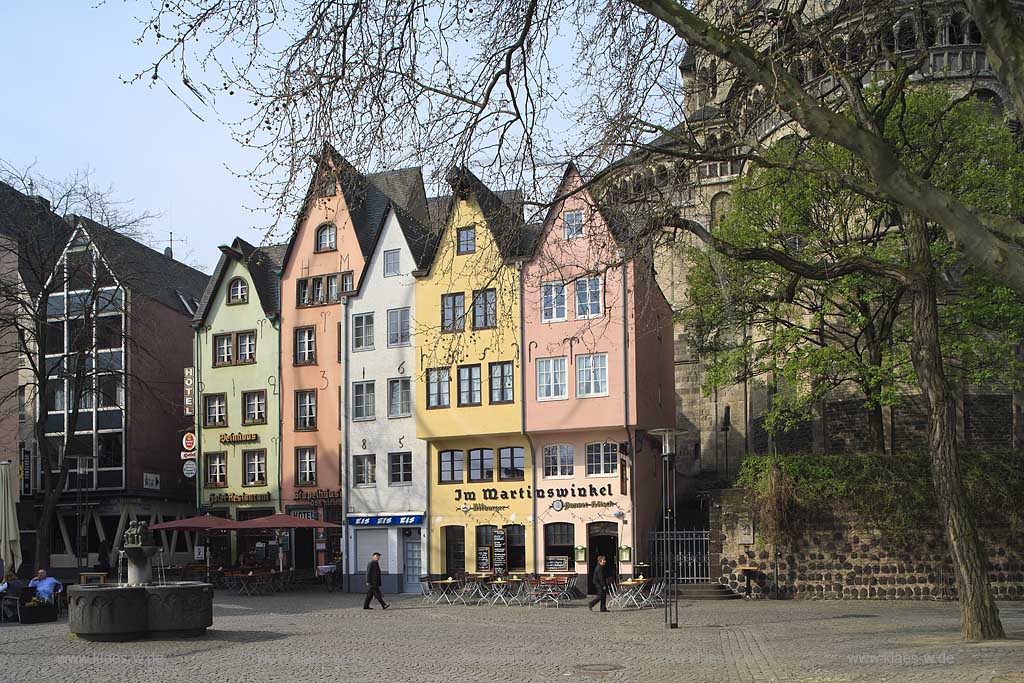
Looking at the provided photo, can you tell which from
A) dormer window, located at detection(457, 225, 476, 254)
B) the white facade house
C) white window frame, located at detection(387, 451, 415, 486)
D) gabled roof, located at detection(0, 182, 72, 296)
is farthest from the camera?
white window frame, located at detection(387, 451, 415, 486)

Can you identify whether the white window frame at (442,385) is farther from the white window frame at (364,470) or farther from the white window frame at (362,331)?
the white window frame at (362,331)

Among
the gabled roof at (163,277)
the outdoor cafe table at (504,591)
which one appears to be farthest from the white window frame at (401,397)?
the gabled roof at (163,277)

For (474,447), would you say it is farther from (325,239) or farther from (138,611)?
(138,611)

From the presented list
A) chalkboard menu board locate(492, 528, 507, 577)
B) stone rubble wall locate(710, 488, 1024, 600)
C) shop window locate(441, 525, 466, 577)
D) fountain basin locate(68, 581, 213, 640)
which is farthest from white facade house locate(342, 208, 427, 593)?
fountain basin locate(68, 581, 213, 640)

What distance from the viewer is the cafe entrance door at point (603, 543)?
39.4m

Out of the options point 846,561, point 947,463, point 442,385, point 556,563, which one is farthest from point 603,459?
point 947,463

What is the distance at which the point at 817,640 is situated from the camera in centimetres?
2075

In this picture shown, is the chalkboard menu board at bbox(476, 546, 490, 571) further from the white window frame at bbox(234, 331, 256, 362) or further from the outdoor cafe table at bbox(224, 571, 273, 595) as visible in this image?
the white window frame at bbox(234, 331, 256, 362)

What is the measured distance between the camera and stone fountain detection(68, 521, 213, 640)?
22.0 meters

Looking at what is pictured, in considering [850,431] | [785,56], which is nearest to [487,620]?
[785,56]

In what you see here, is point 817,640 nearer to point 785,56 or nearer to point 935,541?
point 785,56

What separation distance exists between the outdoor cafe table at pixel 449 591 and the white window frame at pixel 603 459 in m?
6.22

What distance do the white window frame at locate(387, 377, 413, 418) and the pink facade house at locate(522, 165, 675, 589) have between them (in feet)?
16.2

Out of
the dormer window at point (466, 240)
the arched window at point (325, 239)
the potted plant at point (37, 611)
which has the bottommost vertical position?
the potted plant at point (37, 611)
